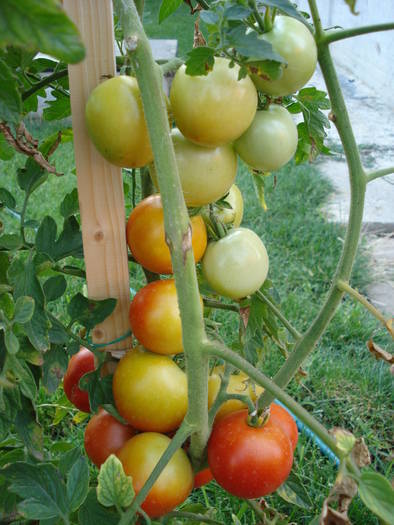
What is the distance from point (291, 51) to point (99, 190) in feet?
0.91

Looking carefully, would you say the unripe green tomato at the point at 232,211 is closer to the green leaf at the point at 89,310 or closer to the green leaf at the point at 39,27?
the green leaf at the point at 89,310

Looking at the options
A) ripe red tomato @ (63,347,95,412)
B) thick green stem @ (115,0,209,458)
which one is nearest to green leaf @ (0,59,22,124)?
thick green stem @ (115,0,209,458)

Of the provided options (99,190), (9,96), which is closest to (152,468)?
(99,190)

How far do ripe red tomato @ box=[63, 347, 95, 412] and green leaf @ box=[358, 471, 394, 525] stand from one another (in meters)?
0.46

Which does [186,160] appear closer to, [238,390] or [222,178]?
[222,178]

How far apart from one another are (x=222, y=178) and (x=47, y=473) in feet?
1.21

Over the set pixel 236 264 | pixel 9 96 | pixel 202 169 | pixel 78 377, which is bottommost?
pixel 78 377

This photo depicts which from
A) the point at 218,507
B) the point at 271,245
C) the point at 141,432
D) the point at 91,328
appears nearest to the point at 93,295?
the point at 91,328

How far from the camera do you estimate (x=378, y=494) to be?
476 millimetres

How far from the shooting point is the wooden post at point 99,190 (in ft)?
2.08

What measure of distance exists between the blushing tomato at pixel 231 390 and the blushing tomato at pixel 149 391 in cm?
6

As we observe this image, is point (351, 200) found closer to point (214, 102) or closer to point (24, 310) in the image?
point (214, 102)

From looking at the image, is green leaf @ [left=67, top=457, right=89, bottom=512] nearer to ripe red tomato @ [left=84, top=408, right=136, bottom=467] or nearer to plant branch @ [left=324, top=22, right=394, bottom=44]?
ripe red tomato @ [left=84, top=408, right=136, bottom=467]

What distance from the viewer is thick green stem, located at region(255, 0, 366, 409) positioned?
1.96 ft
